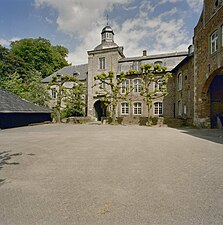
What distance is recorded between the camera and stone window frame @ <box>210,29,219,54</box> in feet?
42.6

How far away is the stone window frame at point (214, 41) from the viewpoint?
511 inches

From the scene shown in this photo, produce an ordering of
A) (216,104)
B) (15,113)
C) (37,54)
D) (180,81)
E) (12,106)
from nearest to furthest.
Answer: (216,104)
(12,106)
(15,113)
(180,81)
(37,54)

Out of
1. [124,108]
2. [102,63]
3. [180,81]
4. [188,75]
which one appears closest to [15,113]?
[124,108]

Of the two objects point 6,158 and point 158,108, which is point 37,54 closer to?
point 158,108

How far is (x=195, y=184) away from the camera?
3.72 metres

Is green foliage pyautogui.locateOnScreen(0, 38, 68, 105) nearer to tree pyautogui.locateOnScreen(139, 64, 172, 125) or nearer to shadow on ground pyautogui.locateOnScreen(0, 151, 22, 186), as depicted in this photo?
tree pyautogui.locateOnScreen(139, 64, 172, 125)

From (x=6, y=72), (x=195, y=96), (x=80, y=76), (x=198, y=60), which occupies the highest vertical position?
(x=6, y=72)

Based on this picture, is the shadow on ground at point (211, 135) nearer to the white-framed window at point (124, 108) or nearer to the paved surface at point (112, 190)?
the paved surface at point (112, 190)

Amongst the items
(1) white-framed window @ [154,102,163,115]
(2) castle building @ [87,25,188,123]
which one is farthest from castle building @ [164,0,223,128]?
(2) castle building @ [87,25,188,123]

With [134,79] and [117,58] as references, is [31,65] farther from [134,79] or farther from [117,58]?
[134,79]

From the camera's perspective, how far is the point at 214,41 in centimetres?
1349

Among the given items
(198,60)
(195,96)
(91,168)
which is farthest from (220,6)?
(91,168)

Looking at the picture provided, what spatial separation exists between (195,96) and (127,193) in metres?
15.3

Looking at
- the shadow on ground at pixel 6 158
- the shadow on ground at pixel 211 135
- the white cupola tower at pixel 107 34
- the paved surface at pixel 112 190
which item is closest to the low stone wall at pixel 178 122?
the shadow on ground at pixel 211 135
